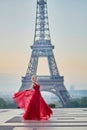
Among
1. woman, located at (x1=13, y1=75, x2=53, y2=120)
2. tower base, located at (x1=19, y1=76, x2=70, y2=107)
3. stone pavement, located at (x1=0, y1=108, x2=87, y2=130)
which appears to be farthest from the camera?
tower base, located at (x1=19, y1=76, x2=70, y2=107)

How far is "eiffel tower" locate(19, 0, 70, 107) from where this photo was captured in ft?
81.5

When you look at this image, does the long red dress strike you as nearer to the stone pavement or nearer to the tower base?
the stone pavement

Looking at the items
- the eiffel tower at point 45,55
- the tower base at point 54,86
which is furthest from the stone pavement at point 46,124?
the eiffel tower at point 45,55

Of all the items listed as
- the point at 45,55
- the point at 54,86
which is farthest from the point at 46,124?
the point at 54,86

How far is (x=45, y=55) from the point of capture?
2661 centimetres

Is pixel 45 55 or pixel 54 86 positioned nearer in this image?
pixel 45 55

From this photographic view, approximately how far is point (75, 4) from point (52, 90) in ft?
27.0

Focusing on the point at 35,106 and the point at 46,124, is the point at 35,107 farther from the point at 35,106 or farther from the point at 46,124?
the point at 46,124

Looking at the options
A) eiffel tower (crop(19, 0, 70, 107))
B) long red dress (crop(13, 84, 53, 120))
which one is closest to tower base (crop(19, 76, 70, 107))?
eiffel tower (crop(19, 0, 70, 107))

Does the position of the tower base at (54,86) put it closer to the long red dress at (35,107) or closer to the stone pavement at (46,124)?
the long red dress at (35,107)

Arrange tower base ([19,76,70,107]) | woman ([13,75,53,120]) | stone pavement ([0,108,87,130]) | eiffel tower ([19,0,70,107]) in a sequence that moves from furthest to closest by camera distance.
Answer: eiffel tower ([19,0,70,107]) < tower base ([19,76,70,107]) < woman ([13,75,53,120]) < stone pavement ([0,108,87,130])

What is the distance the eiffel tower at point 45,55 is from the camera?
2484cm

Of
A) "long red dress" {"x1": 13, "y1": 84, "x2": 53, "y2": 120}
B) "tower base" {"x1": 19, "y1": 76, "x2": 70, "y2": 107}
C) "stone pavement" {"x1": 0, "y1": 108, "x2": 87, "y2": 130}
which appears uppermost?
"tower base" {"x1": 19, "y1": 76, "x2": 70, "y2": 107}

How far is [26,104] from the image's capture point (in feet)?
32.2
